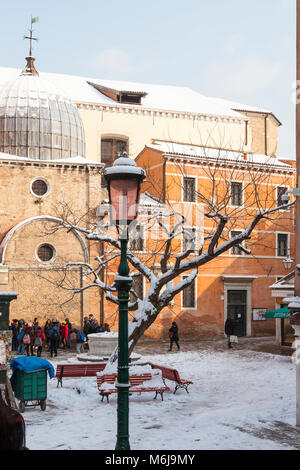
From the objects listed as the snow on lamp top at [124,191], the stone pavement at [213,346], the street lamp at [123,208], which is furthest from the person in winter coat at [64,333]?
the snow on lamp top at [124,191]

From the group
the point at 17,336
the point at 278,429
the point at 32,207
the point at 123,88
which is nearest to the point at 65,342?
the point at 17,336

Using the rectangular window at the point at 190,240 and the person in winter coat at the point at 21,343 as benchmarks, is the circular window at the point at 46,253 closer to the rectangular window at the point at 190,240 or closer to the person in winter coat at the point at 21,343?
the person in winter coat at the point at 21,343

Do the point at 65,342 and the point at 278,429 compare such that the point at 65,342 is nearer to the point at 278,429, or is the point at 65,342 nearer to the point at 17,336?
the point at 17,336

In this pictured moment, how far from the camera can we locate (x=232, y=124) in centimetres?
4128

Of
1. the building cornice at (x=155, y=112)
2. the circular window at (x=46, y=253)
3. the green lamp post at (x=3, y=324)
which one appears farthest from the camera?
the building cornice at (x=155, y=112)

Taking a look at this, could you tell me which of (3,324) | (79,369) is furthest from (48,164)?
(3,324)

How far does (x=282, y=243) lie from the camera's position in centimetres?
3534

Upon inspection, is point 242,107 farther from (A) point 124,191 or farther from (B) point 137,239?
(A) point 124,191

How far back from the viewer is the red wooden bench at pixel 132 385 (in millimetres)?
14422

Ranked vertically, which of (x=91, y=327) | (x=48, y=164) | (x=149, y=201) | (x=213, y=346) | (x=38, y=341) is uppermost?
(x=48, y=164)

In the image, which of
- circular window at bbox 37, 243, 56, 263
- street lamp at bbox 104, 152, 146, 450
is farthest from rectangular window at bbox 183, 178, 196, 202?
street lamp at bbox 104, 152, 146, 450

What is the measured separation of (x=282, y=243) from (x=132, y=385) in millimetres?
21916

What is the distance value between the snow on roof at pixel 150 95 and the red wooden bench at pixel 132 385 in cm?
2374
